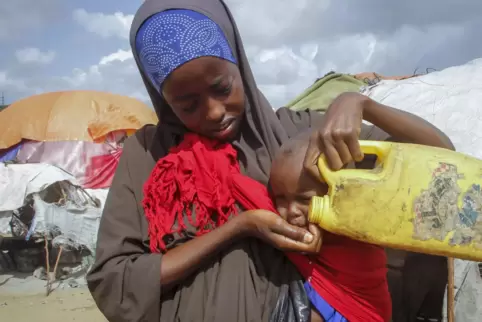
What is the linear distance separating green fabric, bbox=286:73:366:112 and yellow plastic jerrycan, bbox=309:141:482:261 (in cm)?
216

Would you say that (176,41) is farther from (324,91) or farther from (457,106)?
(324,91)

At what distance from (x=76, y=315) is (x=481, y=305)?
Answer: 6.21 m

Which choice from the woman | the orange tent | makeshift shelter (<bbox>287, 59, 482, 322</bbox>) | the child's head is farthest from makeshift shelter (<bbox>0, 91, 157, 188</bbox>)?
the child's head

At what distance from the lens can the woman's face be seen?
1.66 metres

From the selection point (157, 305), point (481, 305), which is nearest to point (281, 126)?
point (157, 305)

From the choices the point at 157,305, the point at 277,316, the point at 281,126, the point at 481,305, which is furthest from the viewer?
the point at 481,305

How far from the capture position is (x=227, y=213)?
171 centimetres

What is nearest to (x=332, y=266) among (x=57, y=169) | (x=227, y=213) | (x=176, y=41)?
(x=227, y=213)

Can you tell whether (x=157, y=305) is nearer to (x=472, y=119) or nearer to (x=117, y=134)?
(x=472, y=119)

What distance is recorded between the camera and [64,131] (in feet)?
36.6

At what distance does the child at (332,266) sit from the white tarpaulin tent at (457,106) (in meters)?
1.34

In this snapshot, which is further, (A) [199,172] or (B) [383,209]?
(A) [199,172]

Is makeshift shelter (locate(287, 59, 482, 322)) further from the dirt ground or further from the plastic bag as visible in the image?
the dirt ground

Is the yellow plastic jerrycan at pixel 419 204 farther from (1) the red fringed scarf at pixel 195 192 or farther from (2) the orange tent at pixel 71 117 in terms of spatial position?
(2) the orange tent at pixel 71 117
